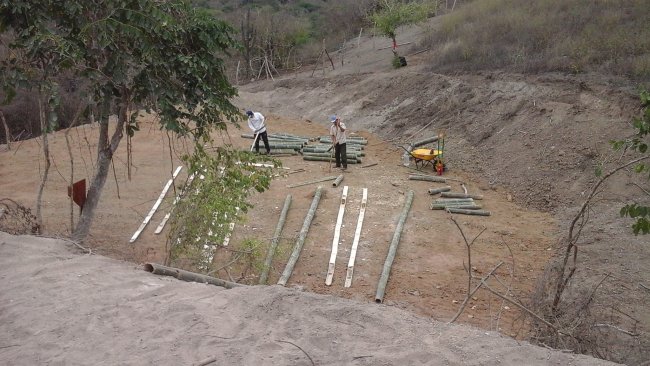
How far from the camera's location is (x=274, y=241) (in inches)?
395

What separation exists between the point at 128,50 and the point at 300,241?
4.13 metres

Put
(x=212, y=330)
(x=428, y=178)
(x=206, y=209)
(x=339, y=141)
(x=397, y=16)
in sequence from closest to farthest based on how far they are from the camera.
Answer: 1. (x=212, y=330)
2. (x=206, y=209)
3. (x=428, y=178)
4. (x=339, y=141)
5. (x=397, y=16)

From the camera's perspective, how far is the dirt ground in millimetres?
9117

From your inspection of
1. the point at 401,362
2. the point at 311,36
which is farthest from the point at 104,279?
the point at 311,36

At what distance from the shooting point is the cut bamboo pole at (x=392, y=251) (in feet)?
28.9

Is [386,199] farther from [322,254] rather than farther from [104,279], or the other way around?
[104,279]

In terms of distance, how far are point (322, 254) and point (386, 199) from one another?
274 cm

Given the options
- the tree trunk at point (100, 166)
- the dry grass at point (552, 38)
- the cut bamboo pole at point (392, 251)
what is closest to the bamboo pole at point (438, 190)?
the cut bamboo pole at point (392, 251)

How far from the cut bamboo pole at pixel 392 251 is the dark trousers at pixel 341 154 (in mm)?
2283

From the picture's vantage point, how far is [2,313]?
527 centimetres

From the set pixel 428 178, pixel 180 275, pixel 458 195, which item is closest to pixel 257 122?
pixel 428 178

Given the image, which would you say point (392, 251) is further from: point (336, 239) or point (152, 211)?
point (152, 211)

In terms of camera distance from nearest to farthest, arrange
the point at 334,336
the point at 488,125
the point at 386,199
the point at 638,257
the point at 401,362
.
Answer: the point at 401,362 → the point at 334,336 → the point at 638,257 → the point at 386,199 → the point at 488,125

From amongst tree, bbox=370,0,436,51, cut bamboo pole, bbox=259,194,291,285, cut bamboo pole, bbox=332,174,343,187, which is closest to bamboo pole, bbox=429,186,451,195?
cut bamboo pole, bbox=332,174,343,187
